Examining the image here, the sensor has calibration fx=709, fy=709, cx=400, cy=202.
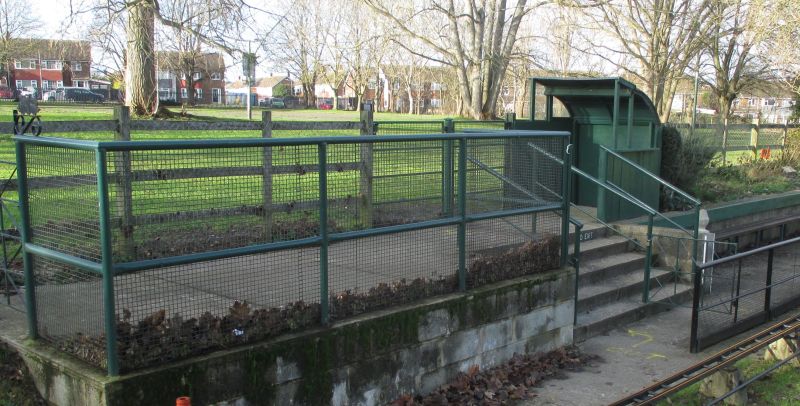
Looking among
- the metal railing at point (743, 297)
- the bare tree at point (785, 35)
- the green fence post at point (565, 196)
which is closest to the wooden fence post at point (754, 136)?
the bare tree at point (785, 35)

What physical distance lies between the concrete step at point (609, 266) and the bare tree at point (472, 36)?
14.7m

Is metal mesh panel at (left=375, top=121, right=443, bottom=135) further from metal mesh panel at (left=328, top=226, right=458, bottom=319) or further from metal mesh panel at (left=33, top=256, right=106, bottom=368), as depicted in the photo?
metal mesh panel at (left=33, top=256, right=106, bottom=368)

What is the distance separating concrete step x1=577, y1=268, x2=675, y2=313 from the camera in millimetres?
9242

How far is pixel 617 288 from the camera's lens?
31.7ft

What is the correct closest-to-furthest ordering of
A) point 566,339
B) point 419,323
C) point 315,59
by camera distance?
point 419,323 → point 566,339 → point 315,59

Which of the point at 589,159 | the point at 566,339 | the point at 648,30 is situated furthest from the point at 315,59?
the point at 566,339

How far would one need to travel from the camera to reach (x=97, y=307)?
190 inches

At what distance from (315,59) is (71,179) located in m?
54.0

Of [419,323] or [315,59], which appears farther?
[315,59]

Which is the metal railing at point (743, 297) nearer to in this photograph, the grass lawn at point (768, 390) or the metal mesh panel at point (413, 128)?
the grass lawn at point (768, 390)

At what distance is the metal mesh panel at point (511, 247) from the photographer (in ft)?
24.1

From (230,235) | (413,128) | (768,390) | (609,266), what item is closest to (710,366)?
(768,390)

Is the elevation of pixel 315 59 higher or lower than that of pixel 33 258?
higher

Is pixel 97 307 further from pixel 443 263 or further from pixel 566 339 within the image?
pixel 566 339
